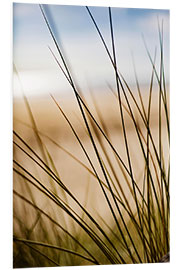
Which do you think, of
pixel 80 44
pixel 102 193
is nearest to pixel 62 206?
pixel 102 193

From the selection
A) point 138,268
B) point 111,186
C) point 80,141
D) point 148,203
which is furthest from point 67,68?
point 138,268

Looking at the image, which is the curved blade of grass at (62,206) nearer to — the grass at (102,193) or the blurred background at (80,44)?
the grass at (102,193)

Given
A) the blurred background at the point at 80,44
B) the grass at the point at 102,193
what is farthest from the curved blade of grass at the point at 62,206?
the blurred background at the point at 80,44

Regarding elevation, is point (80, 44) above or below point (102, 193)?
above

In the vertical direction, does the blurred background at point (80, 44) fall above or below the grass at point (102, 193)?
above

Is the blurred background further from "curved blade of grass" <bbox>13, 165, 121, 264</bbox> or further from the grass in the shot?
→ "curved blade of grass" <bbox>13, 165, 121, 264</bbox>

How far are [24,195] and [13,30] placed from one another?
0.80 meters

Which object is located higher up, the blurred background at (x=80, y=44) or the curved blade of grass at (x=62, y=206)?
the blurred background at (x=80, y=44)

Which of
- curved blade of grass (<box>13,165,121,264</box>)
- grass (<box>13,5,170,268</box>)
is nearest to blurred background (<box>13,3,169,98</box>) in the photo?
grass (<box>13,5,170,268</box>)

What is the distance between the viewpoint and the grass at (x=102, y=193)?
2414mm

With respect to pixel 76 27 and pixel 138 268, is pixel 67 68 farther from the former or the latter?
pixel 138 268

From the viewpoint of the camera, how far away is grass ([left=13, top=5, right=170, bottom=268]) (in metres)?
2.41

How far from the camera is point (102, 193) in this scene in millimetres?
2510

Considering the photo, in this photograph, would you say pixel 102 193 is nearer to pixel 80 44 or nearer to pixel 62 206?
pixel 62 206
